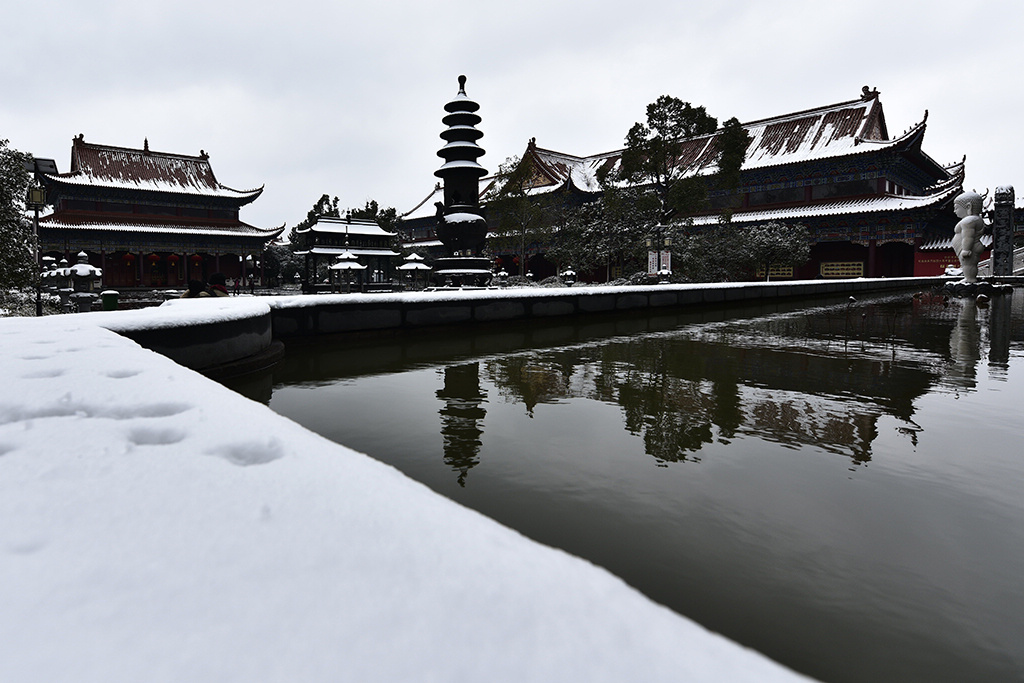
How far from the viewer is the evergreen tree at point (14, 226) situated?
9.98m

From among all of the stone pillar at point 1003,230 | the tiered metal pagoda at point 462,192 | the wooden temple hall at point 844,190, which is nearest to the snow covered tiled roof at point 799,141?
the wooden temple hall at point 844,190

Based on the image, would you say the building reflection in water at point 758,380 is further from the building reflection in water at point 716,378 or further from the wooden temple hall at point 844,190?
the wooden temple hall at point 844,190

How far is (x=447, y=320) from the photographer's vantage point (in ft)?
28.6

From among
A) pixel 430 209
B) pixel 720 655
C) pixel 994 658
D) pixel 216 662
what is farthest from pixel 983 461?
pixel 430 209

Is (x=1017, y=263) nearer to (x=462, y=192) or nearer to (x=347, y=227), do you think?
(x=462, y=192)

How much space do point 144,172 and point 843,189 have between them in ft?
117

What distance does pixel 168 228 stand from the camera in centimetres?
3067

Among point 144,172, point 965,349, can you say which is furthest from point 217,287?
point 144,172

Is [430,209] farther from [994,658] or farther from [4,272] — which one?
[994,658]

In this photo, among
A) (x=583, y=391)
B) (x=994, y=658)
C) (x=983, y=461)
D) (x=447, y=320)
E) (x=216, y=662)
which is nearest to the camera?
(x=216, y=662)

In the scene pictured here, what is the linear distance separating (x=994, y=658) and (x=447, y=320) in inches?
300

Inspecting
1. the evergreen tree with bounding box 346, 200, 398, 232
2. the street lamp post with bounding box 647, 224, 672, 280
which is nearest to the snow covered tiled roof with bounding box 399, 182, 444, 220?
the evergreen tree with bounding box 346, 200, 398, 232

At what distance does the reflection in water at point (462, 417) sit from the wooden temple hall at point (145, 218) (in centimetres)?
2957

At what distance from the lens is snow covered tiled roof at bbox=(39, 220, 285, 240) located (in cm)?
2823
